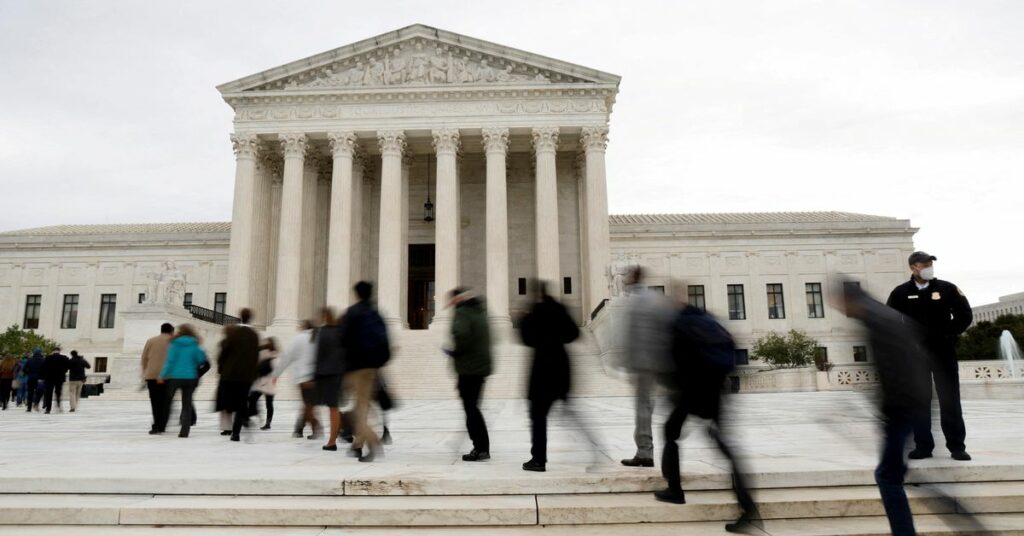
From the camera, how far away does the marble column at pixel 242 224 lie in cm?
3206

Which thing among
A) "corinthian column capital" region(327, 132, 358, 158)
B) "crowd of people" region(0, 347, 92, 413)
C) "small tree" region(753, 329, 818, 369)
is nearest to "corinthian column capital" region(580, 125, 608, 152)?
"corinthian column capital" region(327, 132, 358, 158)

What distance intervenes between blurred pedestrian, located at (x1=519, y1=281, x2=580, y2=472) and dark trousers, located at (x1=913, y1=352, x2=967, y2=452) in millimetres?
3256

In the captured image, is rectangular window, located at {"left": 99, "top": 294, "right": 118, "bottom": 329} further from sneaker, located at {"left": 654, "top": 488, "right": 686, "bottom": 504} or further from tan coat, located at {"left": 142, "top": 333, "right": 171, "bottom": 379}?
sneaker, located at {"left": 654, "top": 488, "right": 686, "bottom": 504}

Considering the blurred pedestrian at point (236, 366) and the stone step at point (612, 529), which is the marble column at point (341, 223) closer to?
the blurred pedestrian at point (236, 366)

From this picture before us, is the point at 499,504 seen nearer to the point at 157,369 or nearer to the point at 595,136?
the point at 157,369

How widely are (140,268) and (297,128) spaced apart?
1937 centimetres

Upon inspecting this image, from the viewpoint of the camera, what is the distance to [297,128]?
33375 mm

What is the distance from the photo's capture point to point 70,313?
4456 cm

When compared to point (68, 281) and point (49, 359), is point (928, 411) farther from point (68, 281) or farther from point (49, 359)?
point (68, 281)

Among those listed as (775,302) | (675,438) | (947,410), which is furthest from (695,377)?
(775,302)

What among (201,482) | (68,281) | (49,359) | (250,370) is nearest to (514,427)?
(250,370)

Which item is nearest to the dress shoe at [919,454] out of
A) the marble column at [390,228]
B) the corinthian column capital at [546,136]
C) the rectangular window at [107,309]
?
the marble column at [390,228]

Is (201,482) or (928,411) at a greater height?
(928,411)

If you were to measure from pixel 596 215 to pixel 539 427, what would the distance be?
88.6ft
